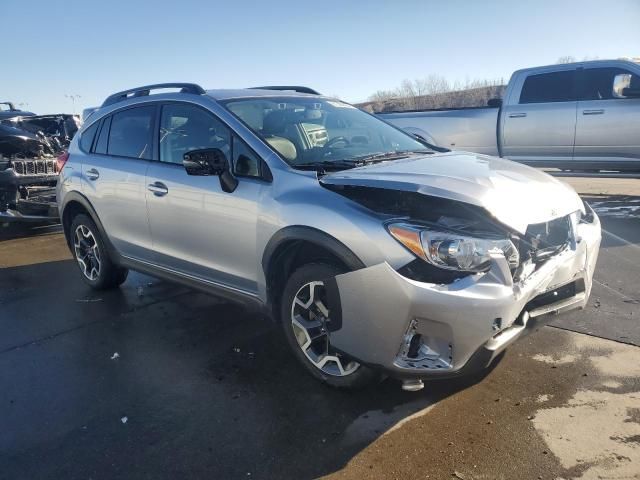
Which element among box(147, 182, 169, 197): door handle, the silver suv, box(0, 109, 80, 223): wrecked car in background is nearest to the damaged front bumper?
the silver suv

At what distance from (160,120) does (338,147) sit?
1510mm

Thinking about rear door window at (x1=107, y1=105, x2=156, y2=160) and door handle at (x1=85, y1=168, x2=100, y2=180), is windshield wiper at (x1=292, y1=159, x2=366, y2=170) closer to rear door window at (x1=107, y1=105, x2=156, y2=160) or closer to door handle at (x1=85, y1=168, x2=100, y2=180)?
rear door window at (x1=107, y1=105, x2=156, y2=160)

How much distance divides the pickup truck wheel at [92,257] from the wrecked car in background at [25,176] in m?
2.69

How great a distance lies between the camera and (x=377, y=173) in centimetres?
316

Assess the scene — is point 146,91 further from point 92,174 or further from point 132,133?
point 92,174

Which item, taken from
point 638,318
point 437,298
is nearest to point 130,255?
point 437,298

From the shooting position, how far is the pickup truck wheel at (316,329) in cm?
309

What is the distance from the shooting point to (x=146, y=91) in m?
4.77

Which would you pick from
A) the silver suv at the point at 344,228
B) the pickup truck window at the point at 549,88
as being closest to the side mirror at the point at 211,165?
the silver suv at the point at 344,228

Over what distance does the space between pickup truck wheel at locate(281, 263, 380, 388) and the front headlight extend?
51 cm

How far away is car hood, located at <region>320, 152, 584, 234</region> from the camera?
285 cm

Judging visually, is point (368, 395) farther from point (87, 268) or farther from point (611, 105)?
point (611, 105)

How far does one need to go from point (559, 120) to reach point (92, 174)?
7.23 meters

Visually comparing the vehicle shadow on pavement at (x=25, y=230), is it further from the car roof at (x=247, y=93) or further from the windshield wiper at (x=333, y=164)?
the windshield wiper at (x=333, y=164)
